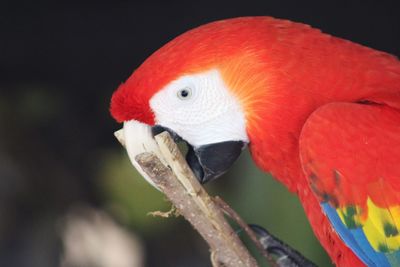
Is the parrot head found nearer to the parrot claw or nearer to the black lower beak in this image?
the black lower beak

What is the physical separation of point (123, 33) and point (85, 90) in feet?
1.02

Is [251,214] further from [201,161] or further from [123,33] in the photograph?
[123,33]

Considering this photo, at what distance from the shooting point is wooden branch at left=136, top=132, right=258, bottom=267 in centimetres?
137

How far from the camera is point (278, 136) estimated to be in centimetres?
159

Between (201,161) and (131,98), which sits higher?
(131,98)

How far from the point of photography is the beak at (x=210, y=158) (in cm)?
161

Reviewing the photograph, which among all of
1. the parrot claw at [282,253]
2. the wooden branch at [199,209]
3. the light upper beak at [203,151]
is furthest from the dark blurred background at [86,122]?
the wooden branch at [199,209]

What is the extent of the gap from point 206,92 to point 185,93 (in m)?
0.04

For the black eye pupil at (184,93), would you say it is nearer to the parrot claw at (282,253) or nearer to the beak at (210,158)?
the beak at (210,158)

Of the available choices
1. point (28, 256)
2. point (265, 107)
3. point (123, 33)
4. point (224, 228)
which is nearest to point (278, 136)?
point (265, 107)

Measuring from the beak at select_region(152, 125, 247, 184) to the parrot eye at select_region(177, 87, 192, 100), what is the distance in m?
0.07

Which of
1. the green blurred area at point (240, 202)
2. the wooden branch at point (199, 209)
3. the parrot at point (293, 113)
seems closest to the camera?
the wooden branch at point (199, 209)

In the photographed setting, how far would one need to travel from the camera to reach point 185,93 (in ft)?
5.22

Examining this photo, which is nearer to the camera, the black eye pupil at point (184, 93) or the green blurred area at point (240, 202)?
the black eye pupil at point (184, 93)
